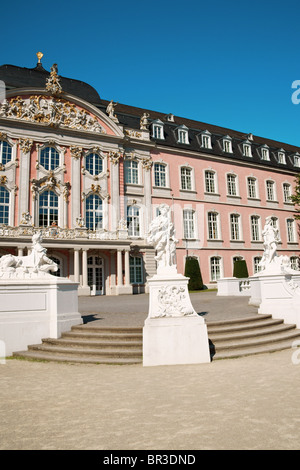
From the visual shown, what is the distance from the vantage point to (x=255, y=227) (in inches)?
1391

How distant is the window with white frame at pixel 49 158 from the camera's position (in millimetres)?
25641

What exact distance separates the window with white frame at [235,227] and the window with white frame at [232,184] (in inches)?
90.3

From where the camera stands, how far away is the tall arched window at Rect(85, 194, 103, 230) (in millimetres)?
26406

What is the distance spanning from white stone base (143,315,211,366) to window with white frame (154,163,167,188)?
23.8 metres

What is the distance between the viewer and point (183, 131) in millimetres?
33062

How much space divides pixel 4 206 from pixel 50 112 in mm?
7669

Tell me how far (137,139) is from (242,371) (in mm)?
25314

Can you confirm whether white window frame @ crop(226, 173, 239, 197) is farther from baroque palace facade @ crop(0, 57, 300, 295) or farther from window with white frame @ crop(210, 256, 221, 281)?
window with white frame @ crop(210, 256, 221, 281)

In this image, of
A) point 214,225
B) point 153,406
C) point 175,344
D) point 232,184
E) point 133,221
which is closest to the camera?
point 153,406

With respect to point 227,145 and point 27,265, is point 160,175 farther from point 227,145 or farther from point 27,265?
point 27,265

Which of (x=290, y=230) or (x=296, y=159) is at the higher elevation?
(x=296, y=159)

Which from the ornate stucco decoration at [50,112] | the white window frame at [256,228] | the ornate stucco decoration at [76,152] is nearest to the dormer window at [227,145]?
the white window frame at [256,228]

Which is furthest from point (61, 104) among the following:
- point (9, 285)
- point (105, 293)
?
point (9, 285)

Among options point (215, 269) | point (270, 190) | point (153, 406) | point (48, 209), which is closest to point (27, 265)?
point (153, 406)
